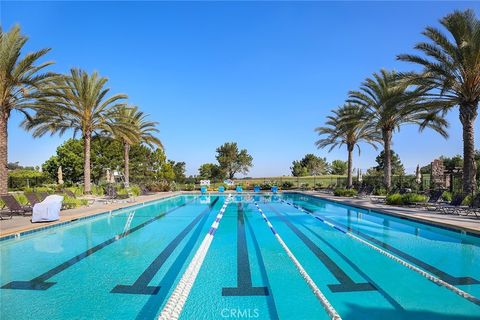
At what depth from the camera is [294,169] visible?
7456 cm

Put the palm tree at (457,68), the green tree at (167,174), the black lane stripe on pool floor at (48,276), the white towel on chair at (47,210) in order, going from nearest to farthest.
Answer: the black lane stripe on pool floor at (48,276), the white towel on chair at (47,210), the palm tree at (457,68), the green tree at (167,174)

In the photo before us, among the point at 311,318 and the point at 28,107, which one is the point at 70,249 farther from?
the point at 28,107

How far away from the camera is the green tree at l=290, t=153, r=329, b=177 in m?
73.7

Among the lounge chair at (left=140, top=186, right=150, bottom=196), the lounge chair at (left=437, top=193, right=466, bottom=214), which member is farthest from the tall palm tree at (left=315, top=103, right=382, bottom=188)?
the lounge chair at (left=140, top=186, right=150, bottom=196)

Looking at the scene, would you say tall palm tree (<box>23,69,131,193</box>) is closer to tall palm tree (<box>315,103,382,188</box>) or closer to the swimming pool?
the swimming pool

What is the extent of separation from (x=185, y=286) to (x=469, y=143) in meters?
13.5

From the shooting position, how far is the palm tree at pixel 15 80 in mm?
12789

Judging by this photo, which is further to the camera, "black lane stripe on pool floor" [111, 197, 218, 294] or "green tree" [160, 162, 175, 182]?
"green tree" [160, 162, 175, 182]

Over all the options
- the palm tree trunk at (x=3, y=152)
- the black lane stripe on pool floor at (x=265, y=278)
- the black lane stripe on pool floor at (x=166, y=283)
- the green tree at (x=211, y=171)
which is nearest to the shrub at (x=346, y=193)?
the black lane stripe on pool floor at (x=265, y=278)

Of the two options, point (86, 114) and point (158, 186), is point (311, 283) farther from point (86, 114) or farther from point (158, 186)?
point (158, 186)

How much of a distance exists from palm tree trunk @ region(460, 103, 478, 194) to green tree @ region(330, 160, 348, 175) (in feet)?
222

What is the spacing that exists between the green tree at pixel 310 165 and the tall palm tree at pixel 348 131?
42675 millimetres

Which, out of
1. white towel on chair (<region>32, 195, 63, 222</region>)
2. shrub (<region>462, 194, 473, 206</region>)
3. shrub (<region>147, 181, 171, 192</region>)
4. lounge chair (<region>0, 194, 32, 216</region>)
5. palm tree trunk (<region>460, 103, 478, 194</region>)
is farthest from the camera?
shrub (<region>147, 181, 171, 192</region>)

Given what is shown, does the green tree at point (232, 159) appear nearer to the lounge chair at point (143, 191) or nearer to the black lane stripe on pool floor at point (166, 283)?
A: the lounge chair at point (143, 191)
